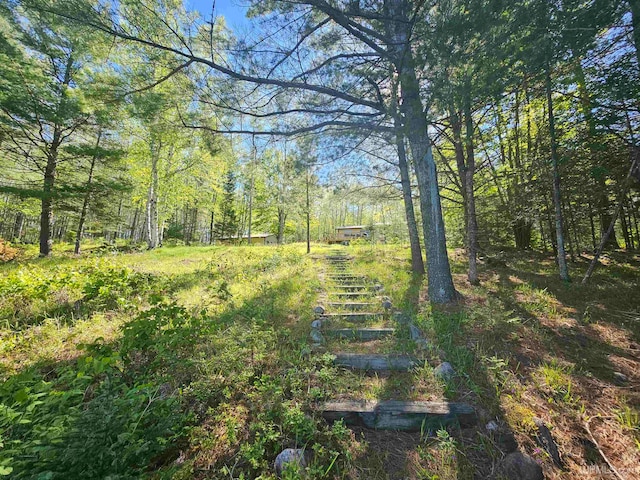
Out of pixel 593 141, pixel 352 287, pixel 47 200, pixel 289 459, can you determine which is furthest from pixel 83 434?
pixel 47 200

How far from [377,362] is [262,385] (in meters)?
1.23

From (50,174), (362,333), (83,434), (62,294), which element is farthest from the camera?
(50,174)

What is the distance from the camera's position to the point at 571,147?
4582 mm

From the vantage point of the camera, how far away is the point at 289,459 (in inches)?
57.8

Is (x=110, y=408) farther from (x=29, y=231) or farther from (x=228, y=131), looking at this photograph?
(x=29, y=231)

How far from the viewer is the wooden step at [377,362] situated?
2.47m

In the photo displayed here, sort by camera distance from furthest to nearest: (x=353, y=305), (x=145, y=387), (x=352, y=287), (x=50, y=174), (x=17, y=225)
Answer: (x=17, y=225) < (x=50, y=174) < (x=352, y=287) < (x=353, y=305) < (x=145, y=387)

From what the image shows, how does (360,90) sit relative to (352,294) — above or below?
above

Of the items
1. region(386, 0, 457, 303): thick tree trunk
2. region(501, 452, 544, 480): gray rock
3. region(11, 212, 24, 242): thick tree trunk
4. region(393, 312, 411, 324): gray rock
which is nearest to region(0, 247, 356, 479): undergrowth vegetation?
region(501, 452, 544, 480): gray rock

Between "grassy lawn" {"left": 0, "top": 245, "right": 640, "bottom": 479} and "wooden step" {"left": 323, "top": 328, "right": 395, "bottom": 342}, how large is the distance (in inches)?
10.4

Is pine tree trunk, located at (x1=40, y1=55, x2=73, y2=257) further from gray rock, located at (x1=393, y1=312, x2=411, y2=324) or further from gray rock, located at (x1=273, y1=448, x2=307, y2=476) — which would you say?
gray rock, located at (x1=393, y1=312, x2=411, y2=324)

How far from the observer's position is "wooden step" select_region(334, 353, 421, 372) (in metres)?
2.47

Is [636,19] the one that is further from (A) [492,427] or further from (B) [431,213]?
(A) [492,427]

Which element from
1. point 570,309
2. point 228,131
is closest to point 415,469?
point 570,309
